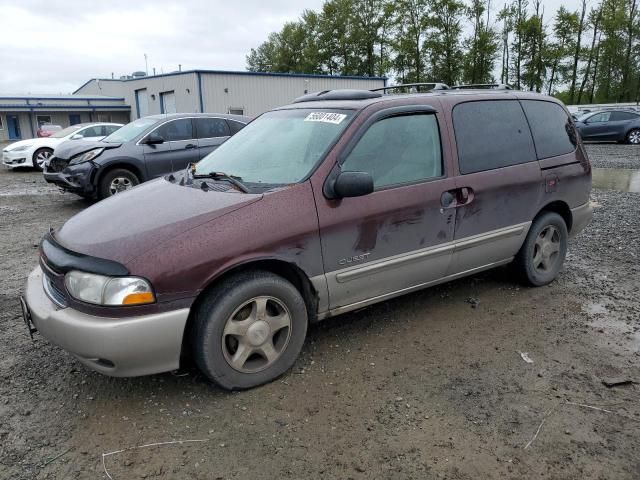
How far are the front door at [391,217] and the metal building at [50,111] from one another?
4238cm

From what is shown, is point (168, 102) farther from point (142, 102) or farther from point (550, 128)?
point (550, 128)

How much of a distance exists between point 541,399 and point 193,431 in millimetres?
2030

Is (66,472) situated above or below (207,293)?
below

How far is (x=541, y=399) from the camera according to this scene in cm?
303

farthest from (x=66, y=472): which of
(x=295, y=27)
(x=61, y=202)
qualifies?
(x=295, y=27)

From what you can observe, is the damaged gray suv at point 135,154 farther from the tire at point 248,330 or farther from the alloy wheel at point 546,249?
the tire at point 248,330

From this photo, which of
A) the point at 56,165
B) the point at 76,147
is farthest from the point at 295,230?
the point at 56,165

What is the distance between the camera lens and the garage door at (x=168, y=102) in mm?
28328

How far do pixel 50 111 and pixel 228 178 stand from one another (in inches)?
1819

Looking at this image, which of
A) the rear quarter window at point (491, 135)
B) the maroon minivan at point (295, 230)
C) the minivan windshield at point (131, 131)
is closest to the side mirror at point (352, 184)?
the maroon minivan at point (295, 230)

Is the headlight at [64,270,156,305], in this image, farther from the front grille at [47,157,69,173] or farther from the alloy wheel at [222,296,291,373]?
the front grille at [47,157,69,173]

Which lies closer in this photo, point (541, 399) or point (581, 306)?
point (541, 399)

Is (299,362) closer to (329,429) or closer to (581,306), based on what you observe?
(329,429)

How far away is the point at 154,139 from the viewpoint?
8945 mm
